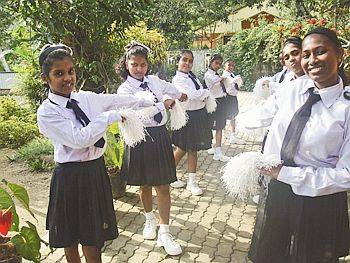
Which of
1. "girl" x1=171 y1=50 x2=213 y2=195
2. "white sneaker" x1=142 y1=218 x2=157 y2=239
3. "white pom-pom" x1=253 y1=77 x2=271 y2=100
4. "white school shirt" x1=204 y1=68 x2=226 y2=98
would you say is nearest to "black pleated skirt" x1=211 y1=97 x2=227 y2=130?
"white school shirt" x1=204 y1=68 x2=226 y2=98

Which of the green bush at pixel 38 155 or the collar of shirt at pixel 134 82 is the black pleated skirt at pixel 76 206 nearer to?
the collar of shirt at pixel 134 82

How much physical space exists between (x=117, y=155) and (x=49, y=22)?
5.67 feet

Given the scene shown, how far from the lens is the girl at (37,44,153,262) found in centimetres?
231

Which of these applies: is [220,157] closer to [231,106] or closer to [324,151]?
[231,106]

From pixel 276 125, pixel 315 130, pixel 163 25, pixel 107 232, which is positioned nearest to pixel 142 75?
pixel 107 232

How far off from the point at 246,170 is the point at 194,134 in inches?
103

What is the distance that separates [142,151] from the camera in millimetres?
3340

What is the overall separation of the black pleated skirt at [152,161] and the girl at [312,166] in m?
1.39

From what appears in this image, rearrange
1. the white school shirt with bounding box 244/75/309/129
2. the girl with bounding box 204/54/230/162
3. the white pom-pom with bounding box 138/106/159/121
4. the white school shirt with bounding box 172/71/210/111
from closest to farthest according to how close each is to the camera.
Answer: the white school shirt with bounding box 244/75/309/129 < the white pom-pom with bounding box 138/106/159/121 < the white school shirt with bounding box 172/71/210/111 < the girl with bounding box 204/54/230/162

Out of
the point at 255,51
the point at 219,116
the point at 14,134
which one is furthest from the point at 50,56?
the point at 255,51

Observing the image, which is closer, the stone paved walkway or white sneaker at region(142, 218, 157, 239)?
the stone paved walkway

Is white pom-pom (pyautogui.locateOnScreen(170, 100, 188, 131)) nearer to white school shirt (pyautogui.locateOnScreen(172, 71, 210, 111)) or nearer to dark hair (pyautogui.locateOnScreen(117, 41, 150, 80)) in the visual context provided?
dark hair (pyautogui.locateOnScreen(117, 41, 150, 80))

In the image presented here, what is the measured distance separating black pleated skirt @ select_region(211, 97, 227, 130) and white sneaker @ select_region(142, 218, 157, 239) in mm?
2796

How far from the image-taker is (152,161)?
3334 mm
